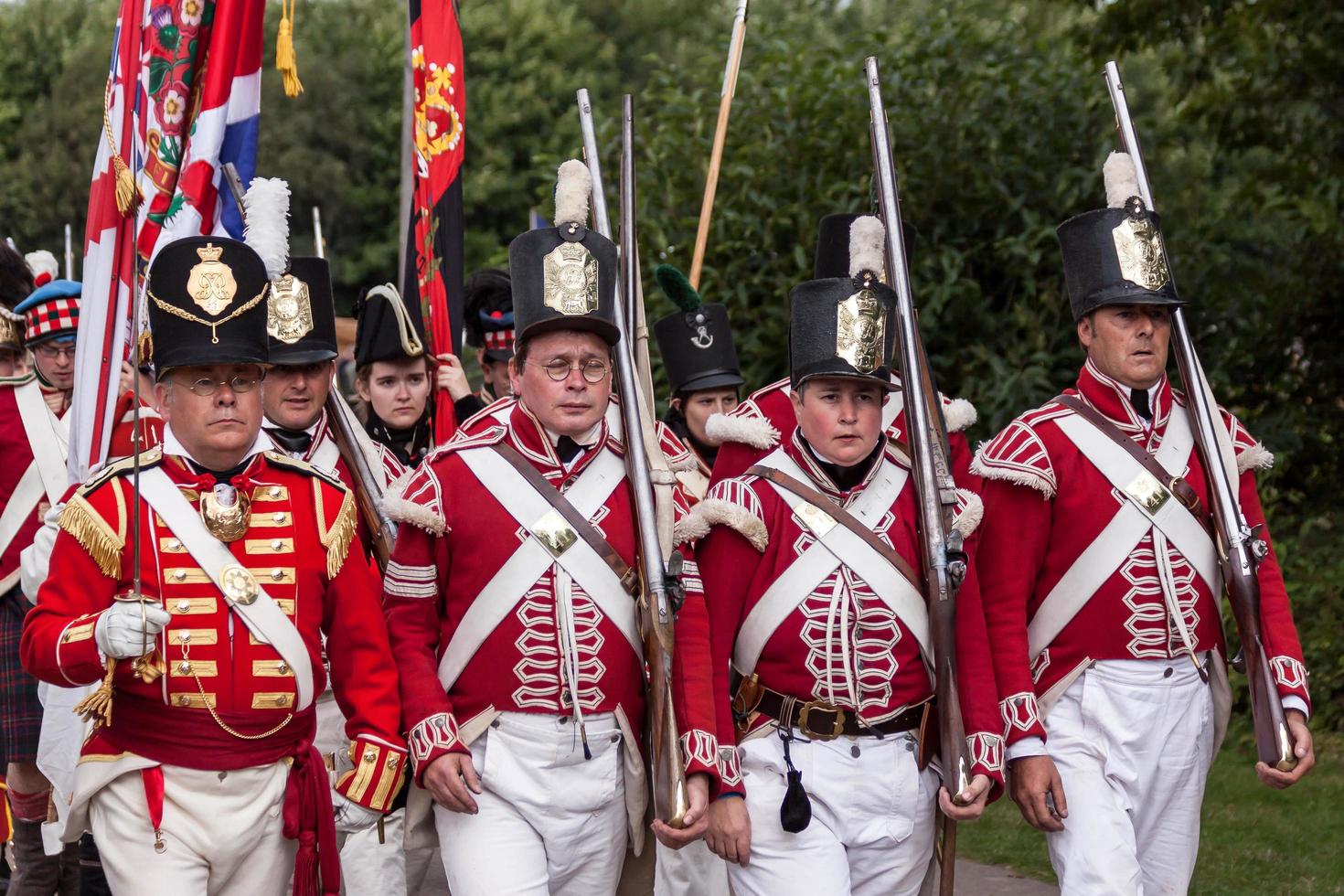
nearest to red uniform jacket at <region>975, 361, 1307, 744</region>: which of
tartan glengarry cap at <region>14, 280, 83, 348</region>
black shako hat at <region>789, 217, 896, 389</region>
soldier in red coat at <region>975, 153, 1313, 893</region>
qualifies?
soldier in red coat at <region>975, 153, 1313, 893</region>

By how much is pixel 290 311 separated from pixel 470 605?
1.81 metres

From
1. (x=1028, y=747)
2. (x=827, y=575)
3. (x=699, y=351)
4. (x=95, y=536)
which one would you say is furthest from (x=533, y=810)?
(x=699, y=351)

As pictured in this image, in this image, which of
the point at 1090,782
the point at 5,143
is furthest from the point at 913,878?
the point at 5,143

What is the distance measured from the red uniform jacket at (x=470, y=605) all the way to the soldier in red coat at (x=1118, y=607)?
1066 millimetres

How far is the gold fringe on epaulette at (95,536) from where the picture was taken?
4.30 metres

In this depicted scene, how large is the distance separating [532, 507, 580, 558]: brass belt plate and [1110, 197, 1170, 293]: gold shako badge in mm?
1866

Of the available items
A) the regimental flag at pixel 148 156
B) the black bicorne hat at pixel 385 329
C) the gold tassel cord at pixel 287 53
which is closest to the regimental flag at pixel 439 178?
the black bicorne hat at pixel 385 329

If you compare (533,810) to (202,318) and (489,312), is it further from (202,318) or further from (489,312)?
(489,312)

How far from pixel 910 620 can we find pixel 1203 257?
704 centimetres

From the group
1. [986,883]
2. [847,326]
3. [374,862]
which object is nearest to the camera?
[847,326]

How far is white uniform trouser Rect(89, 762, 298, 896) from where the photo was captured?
14.1ft

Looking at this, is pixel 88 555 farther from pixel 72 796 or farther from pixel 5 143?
pixel 5 143

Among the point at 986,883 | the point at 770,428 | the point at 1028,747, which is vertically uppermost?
the point at 770,428

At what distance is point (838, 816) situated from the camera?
4.78 metres
